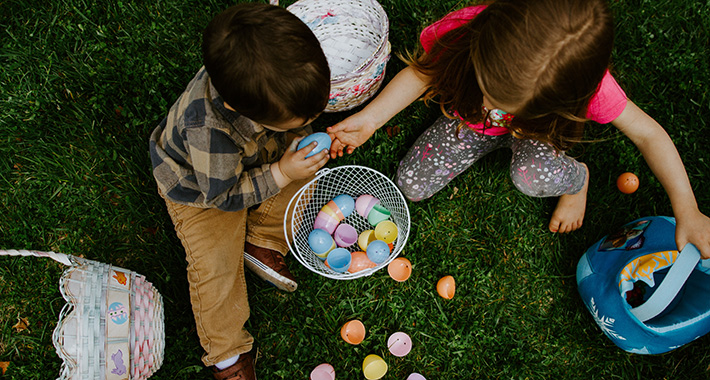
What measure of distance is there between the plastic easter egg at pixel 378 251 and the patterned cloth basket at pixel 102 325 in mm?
840

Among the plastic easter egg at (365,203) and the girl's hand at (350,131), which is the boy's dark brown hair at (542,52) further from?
the plastic easter egg at (365,203)

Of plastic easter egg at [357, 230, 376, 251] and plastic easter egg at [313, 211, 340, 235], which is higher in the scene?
plastic easter egg at [313, 211, 340, 235]

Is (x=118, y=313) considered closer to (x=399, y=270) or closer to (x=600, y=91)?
(x=399, y=270)

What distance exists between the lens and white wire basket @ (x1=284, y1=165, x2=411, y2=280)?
1973 mm

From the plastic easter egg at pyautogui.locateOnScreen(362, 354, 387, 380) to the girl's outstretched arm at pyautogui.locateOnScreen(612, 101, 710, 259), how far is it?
1174mm

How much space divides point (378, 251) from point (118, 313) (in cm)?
93

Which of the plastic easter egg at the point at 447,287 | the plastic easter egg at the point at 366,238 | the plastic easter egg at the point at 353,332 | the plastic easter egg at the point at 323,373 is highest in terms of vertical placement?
the plastic easter egg at the point at 366,238

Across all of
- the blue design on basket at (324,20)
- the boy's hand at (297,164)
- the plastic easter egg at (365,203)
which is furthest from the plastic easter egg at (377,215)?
the blue design on basket at (324,20)

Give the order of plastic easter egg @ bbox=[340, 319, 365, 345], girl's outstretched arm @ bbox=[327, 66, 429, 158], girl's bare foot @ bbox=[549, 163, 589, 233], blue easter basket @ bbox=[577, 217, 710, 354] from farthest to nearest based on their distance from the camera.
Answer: girl's bare foot @ bbox=[549, 163, 589, 233] < plastic easter egg @ bbox=[340, 319, 365, 345] < girl's outstretched arm @ bbox=[327, 66, 429, 158] < blue easter basket @ bbox=[577, 217, 710, 354]

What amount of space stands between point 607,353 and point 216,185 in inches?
71.4

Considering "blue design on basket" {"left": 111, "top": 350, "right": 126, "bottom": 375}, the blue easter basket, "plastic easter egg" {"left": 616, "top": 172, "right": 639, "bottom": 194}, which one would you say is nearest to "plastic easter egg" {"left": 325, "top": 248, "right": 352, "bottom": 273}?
"blue design on basket" {"left": 111, "top": 350, "right": 126, "bottom": 375}

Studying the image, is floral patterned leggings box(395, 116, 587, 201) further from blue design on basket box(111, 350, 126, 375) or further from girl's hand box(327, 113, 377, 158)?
blue design on basket box(111, 350, 126, 375)

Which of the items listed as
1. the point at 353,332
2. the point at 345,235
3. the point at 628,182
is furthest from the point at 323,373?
the point at 628,182

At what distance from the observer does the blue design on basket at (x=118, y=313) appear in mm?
1444
